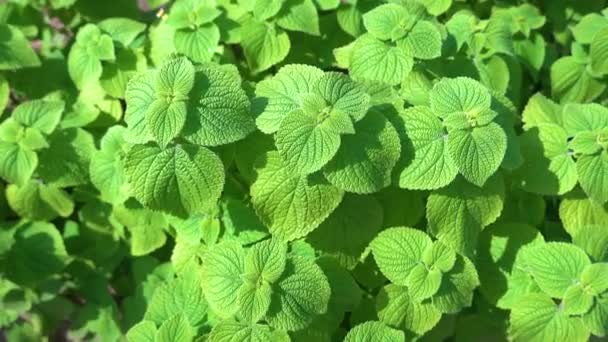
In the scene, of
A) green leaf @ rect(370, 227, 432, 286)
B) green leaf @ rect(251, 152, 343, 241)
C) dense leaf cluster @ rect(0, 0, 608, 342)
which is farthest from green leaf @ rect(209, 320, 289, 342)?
green leaf @ rect(370, 227, 432, 286)

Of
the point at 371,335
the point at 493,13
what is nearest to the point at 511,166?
the point at 371,335

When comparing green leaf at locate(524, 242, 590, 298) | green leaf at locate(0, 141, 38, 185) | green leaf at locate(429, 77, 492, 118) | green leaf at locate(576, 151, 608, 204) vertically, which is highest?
green leaf at locate(429, 77, 492, 118)

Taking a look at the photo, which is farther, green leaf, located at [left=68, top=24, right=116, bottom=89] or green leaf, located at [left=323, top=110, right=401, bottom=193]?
green leaf, located at [left=68, top=24, right=116, bottom=89]

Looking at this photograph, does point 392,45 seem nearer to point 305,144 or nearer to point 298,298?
point 305,144

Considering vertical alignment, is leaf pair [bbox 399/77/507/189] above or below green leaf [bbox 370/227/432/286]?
above

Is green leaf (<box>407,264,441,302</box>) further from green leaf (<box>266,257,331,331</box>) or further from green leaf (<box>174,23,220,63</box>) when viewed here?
green leaf (<box>174,23,220,63</box>)

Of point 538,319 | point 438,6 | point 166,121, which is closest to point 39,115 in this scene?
point 166,121

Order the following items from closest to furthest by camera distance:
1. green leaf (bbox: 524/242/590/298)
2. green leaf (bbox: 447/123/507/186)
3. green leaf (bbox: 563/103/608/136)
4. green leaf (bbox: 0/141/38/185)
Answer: green leaf (bbox: 447/123/507/186), green leaf (bbox: 524/242/590/298), green leaf (bbox: 563/103/608/136), green leaf (bbox: 0/141/38/185)
